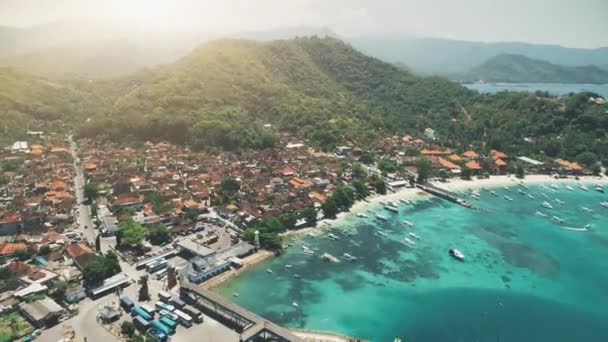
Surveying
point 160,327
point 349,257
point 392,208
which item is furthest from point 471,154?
point 160,327

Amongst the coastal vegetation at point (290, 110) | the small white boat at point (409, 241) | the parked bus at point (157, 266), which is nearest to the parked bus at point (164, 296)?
the parked bus at point (157, 266)

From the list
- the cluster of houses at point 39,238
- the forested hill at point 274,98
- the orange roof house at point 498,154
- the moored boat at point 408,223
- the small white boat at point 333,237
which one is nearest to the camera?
the cluster of houses at point 39,238

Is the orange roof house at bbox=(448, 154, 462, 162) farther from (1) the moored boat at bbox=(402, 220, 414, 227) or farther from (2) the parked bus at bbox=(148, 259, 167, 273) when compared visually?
(2) the parked bus at bbox=(148, 259, 167, 273)

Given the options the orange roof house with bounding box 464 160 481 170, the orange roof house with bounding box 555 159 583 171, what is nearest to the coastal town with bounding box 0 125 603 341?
the orange roof house with bounding box 555 159 583 171

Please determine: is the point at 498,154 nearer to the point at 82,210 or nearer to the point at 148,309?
the point at 148,309

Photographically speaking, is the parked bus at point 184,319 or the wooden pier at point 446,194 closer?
the parked bus at point 184,319

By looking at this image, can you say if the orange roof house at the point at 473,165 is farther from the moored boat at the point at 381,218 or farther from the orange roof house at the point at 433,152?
the moored boat at the point at 381,218
